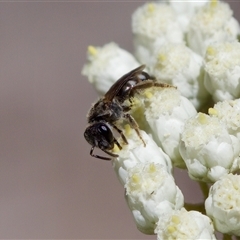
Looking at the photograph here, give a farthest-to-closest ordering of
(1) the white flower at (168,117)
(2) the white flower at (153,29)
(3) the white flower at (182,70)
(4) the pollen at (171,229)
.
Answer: (2) the white flower at (153,29), (3) the white flower at (182,70), (1) the white flower at (168,117), (4) the pollen at (171,229)

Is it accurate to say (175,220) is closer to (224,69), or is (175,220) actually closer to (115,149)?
(115,149)

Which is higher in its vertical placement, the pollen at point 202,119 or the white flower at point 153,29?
the white flower at point 153,29

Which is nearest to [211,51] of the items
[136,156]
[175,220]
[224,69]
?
[224,69]

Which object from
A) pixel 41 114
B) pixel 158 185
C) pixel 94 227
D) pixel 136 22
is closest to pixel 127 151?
pixel 158 185

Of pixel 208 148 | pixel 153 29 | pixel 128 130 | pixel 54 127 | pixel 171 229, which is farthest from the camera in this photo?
pixel 54 127

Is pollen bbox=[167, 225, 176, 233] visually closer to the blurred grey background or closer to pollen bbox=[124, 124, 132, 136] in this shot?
pollen bbox=[124, 124, 132, 136]

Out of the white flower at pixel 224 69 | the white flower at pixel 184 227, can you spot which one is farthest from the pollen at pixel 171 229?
the white flower at pixel 224 69

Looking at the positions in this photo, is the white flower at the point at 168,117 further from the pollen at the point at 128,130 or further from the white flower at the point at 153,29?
the white flower at the point at 153,29

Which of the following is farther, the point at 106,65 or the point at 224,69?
the point at 106,65
